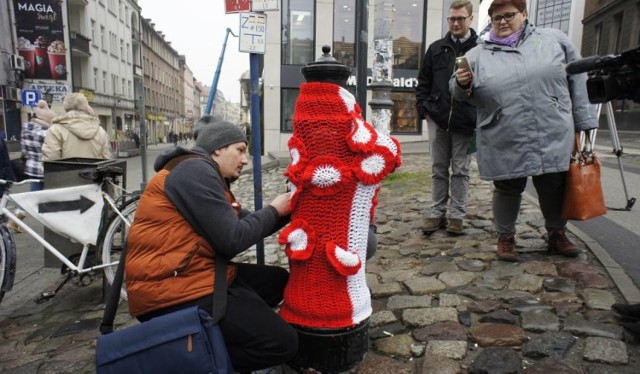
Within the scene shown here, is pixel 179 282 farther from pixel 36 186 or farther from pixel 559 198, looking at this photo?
pixel 36 186

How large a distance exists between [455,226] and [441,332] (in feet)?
6.14

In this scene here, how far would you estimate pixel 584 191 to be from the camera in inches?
128

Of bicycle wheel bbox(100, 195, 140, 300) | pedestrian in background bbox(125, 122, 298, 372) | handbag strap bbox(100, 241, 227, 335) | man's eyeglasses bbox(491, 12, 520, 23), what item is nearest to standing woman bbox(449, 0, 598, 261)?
man's eyeglasses bbox(491, 12, 520, 23)

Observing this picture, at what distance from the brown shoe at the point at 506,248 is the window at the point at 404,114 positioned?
56.5 feet

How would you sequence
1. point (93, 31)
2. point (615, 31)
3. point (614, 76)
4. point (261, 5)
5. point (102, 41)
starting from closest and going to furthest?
1. point (614, 76)
2. point (261, 5)
3. point (615, 31)
4. point (93, 31)
5. point (102, 41)

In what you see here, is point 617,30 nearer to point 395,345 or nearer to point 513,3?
point 513,3

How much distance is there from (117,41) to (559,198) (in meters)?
51.8

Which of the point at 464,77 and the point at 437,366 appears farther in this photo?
the point at 464,77

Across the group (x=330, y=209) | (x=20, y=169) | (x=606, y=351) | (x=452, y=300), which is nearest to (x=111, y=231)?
(x=330, y=209)

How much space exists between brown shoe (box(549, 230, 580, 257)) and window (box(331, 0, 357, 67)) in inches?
629

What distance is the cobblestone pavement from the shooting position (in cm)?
229

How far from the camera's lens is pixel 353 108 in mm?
2096

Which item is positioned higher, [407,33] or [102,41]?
[102,41]

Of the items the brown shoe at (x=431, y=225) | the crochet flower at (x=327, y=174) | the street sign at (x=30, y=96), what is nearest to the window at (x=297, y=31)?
the street sign at (x=30, y=96)
